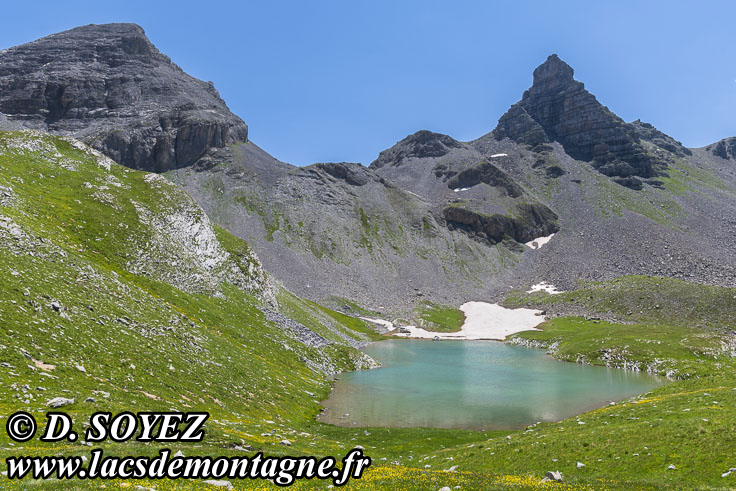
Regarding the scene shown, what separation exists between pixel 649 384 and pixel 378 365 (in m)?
48.6

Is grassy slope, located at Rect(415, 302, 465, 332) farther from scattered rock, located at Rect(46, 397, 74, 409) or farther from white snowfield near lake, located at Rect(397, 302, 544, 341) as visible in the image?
scattered rock, located at Rect(46, 397, 74, 409)

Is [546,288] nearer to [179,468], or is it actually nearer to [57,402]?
[179,468]

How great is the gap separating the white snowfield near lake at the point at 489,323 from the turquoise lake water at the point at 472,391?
44.5 metres

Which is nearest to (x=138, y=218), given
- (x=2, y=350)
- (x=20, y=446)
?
(x=2, y=350)

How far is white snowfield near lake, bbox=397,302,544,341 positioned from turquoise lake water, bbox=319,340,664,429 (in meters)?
44.5

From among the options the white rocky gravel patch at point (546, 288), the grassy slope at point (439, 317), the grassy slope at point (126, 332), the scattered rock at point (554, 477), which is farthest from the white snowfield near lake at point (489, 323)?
the scattered rock at point (554, 477)

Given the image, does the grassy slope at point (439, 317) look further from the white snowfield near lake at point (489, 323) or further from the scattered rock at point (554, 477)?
the scattered rock at point (554, 477)

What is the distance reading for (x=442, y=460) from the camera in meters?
28.2

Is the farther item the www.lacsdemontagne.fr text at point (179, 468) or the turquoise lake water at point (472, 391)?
the turquoise lake water at point (472, 391)

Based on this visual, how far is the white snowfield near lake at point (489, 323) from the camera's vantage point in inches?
5635

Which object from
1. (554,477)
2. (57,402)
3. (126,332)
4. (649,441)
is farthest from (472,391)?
(57,402)

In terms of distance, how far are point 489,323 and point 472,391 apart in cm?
10260

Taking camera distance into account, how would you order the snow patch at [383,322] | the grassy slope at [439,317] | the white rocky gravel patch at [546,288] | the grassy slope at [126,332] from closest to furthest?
the grassy slope at [126,332]
the snow patch at [383,322]
the grassy slope at [439,317]
the white rocky gravel patch at [546,288]

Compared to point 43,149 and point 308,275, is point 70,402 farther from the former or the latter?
point 308,275
